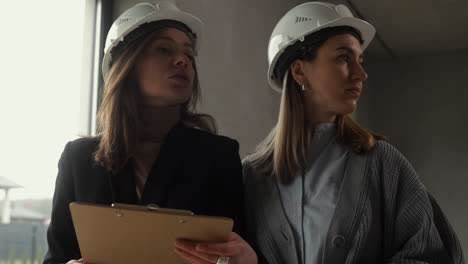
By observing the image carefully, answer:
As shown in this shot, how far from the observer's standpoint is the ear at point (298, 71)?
2166 millimetres

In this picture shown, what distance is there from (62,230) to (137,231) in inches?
20.6

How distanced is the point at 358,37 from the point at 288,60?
288 mm

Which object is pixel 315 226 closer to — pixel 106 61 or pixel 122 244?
pixel 122 244

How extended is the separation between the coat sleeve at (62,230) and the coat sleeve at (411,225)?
40.5 inches

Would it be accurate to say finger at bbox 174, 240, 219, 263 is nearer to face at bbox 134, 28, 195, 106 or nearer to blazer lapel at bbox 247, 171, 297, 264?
blazer lapel at bbox 247, 171, 297, 264

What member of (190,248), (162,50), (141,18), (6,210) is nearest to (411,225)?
(190,248)

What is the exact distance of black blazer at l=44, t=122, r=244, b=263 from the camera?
5.93ft

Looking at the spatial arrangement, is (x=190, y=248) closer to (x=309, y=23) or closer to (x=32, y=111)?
(x=309, y=23)

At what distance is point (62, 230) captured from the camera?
182cm

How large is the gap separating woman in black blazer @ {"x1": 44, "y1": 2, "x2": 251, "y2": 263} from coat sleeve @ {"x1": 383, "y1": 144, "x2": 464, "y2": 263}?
51cm

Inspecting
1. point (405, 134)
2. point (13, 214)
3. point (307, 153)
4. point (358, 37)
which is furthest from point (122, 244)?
point (405, 134)

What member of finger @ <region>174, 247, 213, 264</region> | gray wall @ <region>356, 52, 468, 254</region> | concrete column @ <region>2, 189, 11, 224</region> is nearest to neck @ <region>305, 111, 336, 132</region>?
finger @ <region>174, 247, 213, 264</region>

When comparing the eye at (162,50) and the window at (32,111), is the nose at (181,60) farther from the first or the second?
the window at (32,111)

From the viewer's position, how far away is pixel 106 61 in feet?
7.03
